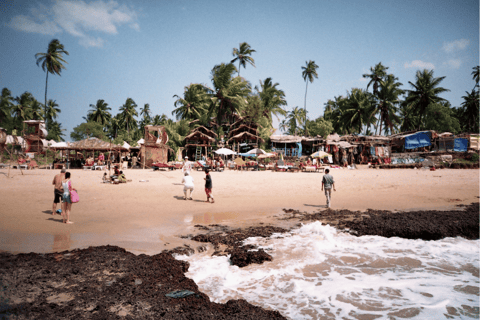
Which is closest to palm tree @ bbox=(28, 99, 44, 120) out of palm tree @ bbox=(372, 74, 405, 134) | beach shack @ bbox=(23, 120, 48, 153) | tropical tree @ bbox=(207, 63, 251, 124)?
beach shack @ bbox=(23, 120, 48, 153)

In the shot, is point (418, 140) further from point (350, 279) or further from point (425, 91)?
point (350, 279)

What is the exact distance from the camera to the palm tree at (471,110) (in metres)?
44.0

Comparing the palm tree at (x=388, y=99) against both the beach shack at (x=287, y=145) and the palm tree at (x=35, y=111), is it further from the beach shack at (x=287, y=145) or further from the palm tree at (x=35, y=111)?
the palm tree at (x=35, y=111)

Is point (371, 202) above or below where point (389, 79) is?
below

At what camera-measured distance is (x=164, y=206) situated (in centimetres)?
950

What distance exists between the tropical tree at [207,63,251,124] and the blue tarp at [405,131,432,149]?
21694 mm

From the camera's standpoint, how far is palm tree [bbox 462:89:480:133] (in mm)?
44000

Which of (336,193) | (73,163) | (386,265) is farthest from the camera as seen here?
(73,163)

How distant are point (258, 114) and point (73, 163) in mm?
23077

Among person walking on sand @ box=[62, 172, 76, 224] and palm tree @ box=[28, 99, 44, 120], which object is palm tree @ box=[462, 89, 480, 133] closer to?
person walking on sand @ box=[62, 172, 76, 224]

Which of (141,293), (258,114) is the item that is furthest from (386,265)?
(258,114)

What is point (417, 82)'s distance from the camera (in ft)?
133

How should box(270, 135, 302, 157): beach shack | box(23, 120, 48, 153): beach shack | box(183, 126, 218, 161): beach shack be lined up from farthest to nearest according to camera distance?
box(270, 135, 302, 157): beach shack → box(183, 126, 218, 161): beach shack → box(23, 120, 48, 153): beach shack

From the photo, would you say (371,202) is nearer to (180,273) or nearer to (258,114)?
(180,273)
